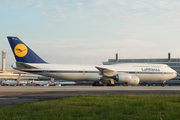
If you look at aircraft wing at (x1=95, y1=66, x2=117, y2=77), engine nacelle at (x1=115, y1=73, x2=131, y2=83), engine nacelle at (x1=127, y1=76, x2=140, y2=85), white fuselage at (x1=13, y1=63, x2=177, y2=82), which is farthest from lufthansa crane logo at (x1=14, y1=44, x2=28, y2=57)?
engine nacelle at (x1=127, y1=76, x2=140, y2=85)

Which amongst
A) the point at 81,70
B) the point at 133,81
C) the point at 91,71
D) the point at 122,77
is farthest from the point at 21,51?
the point at 133,81

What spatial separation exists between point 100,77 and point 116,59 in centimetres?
7379

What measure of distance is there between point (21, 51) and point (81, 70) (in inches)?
376

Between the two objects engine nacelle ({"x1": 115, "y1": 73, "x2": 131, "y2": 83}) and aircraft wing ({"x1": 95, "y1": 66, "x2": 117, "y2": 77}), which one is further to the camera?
aircraft wing ({"x1": 95, "y1": 66, "x2": 117, "y2": 77})

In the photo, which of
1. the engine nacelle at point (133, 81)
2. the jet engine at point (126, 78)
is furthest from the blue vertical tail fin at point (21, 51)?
the engine nacelle at point (133, 81)

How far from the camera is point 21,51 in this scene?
3550 centimetres

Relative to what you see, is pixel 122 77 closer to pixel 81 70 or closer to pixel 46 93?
pixel 81 70

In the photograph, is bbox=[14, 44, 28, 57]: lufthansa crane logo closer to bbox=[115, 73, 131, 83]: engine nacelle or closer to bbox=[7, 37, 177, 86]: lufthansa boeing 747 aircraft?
bbox=[7, 37, 177, 86]: lufthansa boeing 747 aircraft

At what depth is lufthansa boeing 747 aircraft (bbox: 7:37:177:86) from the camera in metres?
35.3

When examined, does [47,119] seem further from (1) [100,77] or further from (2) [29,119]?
(1) [100,77]

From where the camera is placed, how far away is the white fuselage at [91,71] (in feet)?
117

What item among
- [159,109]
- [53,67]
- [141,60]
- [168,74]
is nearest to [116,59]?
[141,60]

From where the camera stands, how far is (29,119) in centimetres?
752

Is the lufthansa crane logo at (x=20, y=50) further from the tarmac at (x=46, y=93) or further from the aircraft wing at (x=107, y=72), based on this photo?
the aircraft wing at (x=107, y=72)
